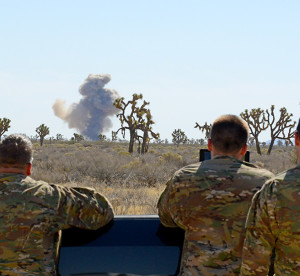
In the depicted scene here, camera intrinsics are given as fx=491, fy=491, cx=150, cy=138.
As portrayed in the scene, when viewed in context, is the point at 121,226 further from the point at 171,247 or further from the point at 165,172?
the point at 165,172

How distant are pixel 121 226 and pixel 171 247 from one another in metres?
0.35

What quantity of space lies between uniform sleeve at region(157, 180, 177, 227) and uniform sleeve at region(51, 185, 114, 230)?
0.35 meters

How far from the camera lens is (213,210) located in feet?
8.99

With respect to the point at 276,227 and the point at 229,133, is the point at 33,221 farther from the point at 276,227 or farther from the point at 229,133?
the point at 276,227

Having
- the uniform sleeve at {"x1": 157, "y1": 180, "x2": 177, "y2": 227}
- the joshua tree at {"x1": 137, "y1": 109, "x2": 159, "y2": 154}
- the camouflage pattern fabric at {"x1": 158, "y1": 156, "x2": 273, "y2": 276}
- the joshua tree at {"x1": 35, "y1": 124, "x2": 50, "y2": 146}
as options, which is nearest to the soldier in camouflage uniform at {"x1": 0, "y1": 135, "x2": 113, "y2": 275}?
the uniform sleeve at {"x1": 157, "y1": 180, "x2": 177, "y2": 227}

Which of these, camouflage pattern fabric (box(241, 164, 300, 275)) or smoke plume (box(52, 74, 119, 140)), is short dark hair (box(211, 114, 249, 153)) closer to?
camouflage pattern fabric (box(241, 164, 300, 275))

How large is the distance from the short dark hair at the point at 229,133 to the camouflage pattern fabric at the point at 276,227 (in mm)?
508

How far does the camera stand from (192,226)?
9.10 ft

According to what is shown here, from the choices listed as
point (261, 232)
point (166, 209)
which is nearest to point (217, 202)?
point (166, 209)

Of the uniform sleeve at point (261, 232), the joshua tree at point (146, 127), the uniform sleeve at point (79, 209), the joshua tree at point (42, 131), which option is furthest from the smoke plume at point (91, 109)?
the uniform sleeve at point (261, 232)

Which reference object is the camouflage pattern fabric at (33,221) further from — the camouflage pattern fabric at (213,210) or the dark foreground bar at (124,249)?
the camouflage pattern fabric at (213,210)

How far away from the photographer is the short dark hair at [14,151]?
9.44 feet

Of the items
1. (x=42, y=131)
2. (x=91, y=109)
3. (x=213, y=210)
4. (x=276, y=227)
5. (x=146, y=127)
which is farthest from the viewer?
(x=91, y=109)

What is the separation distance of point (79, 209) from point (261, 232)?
113cm
